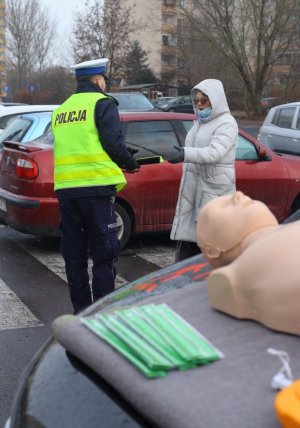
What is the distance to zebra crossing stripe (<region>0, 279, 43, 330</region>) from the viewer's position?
5.27m

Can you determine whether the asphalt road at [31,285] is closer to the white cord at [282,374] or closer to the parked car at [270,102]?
the white cord at [282,374]

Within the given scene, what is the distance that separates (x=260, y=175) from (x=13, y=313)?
3.62m

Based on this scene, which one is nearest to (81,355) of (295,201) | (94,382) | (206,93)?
(94,382)

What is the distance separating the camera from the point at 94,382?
1.85 m

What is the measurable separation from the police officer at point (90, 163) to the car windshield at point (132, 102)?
1407cm

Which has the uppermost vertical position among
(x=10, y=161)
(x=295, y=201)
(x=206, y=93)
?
(x=206, y=93)

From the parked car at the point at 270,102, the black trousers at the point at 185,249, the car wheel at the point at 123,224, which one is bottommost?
the parked car at the point at 270,102

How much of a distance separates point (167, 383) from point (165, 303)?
19.3 inches

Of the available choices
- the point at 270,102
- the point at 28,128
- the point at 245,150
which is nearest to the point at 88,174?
the point at 245,150

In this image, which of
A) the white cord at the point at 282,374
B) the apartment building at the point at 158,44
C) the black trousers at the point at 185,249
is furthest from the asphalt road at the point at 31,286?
the apartment building at the point at 158,44

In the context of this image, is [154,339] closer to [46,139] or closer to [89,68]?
[89,68]

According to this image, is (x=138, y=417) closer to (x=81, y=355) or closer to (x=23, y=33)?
(x=81, y=355)

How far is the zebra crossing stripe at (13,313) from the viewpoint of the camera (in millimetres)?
5268

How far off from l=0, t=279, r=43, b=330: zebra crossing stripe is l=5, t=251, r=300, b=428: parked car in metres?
3.09
